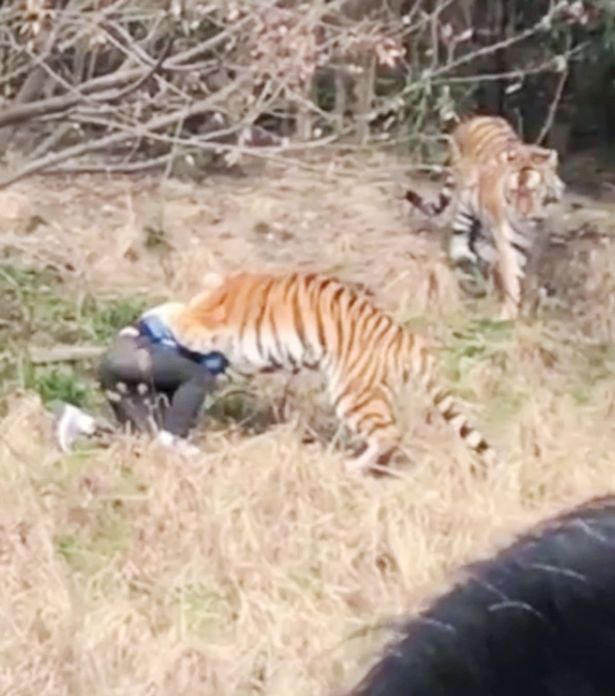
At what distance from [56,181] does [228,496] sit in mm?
4455

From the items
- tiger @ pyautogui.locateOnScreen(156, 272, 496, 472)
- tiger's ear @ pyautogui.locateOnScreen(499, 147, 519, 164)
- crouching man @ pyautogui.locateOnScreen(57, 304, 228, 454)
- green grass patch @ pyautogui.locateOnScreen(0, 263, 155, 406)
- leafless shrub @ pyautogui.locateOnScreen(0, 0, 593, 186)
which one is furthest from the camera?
tiger's ear @ pyautogui.locateOnScreen(499, 147, 519, 164)

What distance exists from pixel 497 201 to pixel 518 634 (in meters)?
8.14

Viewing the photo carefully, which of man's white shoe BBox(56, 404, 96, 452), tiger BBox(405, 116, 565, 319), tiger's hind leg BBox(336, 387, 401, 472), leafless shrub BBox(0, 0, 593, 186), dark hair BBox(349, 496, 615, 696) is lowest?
tiger BBox(405, 116, 565, 319)

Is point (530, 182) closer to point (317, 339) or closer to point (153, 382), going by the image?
point (317, 339)

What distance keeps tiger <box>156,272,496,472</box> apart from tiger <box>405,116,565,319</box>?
1.62m

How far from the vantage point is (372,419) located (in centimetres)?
657

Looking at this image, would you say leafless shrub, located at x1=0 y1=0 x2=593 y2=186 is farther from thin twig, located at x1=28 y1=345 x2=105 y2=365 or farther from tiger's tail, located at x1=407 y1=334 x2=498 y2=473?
tiger's tail, located at x1=407 y1=334 x2=498 y2=473

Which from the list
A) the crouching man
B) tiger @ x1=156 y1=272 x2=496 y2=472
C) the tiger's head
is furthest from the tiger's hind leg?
the tiger's head

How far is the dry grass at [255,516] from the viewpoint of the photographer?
462 cm

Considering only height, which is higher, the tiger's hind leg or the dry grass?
the dry grass

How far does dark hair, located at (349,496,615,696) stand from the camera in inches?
34.9

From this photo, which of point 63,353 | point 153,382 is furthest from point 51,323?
point 153,382

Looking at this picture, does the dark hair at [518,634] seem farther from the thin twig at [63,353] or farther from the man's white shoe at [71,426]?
the thin twig at [63,353]

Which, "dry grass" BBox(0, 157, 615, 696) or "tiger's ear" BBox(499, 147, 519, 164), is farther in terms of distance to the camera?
"tiger's ear" BBox(499, 147, 519, 164)
